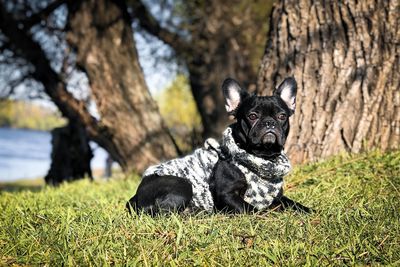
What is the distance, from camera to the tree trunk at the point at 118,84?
8602 mm

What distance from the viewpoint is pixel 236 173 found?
13.5ft

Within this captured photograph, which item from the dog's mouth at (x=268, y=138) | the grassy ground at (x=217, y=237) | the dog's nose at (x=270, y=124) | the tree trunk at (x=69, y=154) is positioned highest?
the dog's nose at (x=270, y=124)

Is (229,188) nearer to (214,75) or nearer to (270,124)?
(270,124)

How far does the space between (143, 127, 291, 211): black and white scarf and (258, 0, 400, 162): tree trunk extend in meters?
1.69

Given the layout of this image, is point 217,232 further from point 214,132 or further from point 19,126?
point 19,126

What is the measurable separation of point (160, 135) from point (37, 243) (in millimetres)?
5989

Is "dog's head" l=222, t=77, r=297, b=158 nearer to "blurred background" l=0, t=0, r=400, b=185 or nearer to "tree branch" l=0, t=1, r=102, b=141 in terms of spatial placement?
"blurred background" l=0, t=0, r=400, b=185

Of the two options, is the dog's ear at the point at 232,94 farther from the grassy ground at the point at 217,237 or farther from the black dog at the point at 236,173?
the grassy ground at the point at 217,237

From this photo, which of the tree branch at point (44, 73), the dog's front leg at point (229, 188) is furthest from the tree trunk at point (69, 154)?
the dog's front leg at point (229, 188)

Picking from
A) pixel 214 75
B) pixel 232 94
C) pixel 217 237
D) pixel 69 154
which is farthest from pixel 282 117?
pixel 214 75

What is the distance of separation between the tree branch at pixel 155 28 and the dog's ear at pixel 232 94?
7.70 m

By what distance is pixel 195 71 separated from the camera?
509 inches

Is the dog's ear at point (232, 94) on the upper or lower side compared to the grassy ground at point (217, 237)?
upper

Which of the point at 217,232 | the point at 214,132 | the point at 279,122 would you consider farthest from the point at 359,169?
the point at 214,132
